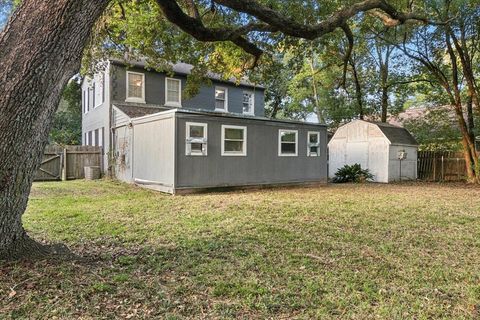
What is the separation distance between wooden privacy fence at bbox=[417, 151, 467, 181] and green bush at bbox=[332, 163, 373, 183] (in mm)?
3589

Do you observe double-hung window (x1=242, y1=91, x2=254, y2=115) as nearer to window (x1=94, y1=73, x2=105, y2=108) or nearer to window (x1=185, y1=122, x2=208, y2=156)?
window (x1=94, y1=73, x2=105, y2=108)

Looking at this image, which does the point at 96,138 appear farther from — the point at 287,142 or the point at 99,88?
the point at 287,142

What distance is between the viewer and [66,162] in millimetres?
14422

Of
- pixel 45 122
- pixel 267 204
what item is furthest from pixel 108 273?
pixel 267 204

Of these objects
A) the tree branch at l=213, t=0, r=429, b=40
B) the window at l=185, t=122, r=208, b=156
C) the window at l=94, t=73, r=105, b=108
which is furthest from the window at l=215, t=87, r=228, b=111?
the tree branch at l=213, t=0, r=429, b=40

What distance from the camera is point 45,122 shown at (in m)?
2.91

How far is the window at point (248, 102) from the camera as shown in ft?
62.0

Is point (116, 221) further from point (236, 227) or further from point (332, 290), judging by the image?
point (332, 290)

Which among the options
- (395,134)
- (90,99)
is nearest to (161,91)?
(90,99)

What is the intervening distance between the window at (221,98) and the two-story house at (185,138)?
8 cm

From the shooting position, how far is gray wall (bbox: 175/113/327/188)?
33.2ft

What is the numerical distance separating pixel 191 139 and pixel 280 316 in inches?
314

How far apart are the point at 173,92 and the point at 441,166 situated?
1387 centimetres

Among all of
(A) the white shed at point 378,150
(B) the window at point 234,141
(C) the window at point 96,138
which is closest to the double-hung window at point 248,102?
(A) the white shed at point 378,150
